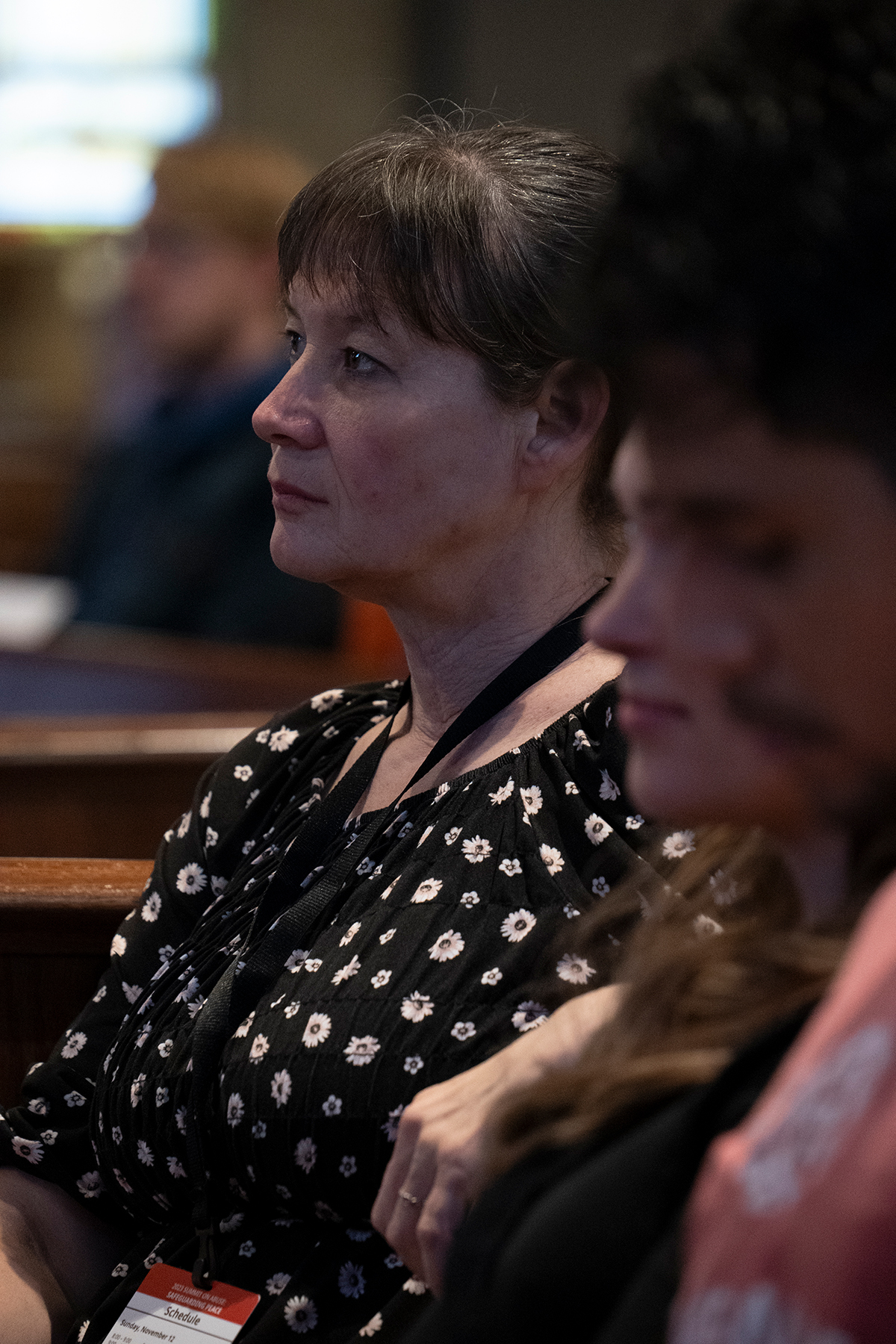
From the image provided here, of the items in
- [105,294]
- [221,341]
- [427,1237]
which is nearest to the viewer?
[427,1237]

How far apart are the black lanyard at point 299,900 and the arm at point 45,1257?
176 millimetres

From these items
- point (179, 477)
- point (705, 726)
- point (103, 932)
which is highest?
point (705, 726)

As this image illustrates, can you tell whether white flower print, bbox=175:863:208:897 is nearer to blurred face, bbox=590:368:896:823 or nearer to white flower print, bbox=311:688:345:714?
white flower print, bbox=311:688:345:714

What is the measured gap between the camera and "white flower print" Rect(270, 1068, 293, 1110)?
3.30 ft

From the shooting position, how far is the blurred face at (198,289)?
339cm

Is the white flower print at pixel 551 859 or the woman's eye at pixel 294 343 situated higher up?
the woman's eye at pixel 294 343

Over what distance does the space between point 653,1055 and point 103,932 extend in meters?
0.88

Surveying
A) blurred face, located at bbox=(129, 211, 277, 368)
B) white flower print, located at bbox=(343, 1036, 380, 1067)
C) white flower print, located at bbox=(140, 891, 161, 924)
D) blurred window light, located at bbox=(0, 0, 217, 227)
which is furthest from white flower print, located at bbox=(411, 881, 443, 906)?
blurred window light, located at bbox=(0, 0, 217, 227)

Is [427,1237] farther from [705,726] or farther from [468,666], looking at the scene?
[468,666]

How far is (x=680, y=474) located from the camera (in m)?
0.57

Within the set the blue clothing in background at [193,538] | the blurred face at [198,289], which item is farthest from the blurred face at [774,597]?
the blurred face at [198,289]

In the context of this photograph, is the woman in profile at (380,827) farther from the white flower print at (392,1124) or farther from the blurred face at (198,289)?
the blurred face at (198,289)

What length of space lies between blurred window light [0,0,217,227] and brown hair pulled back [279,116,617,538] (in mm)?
5255

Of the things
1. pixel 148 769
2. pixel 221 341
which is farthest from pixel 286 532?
pixel 221 341
